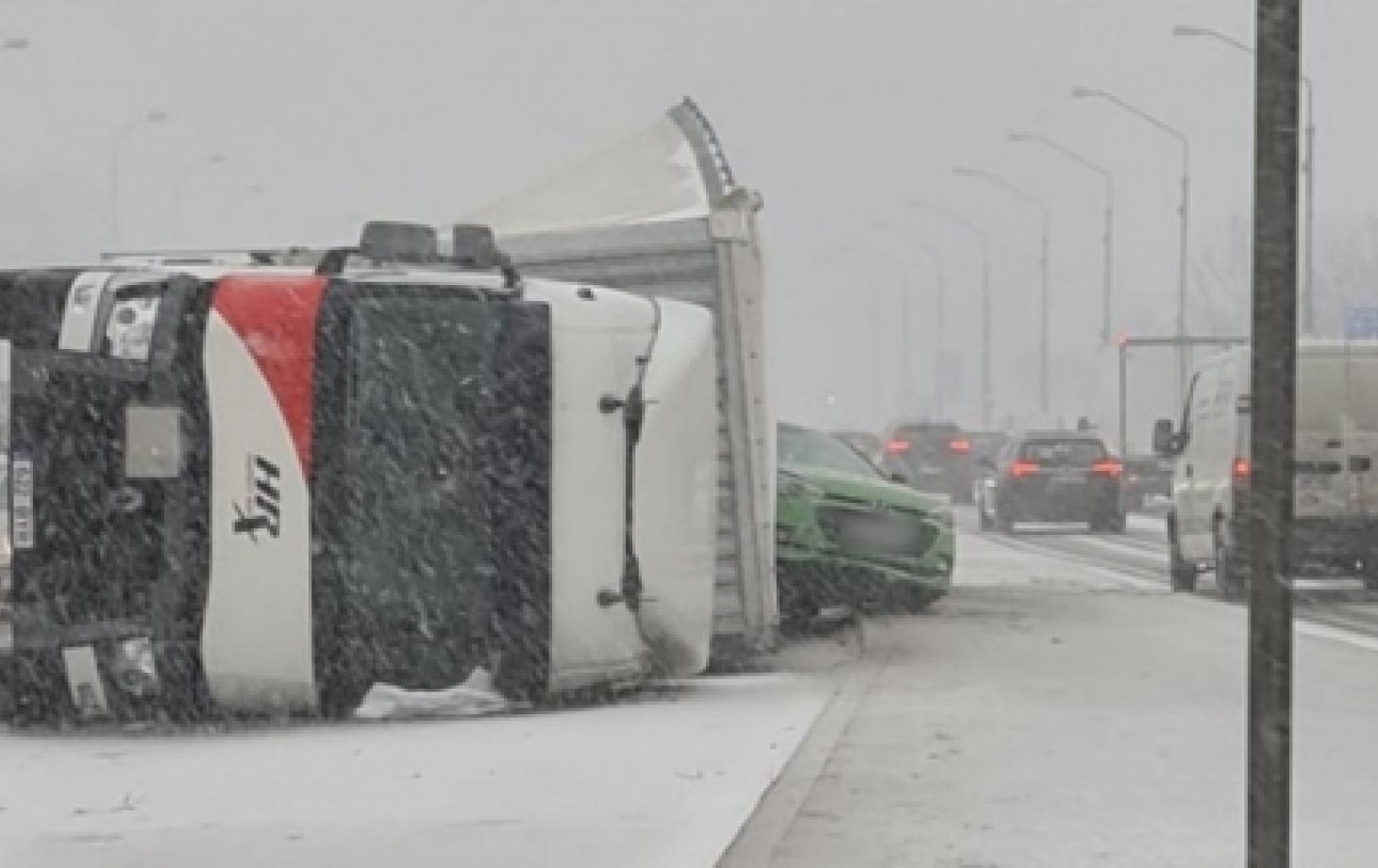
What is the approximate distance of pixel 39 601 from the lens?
12016 mm

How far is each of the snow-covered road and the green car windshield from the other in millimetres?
1156

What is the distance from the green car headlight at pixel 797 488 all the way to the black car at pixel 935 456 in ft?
125

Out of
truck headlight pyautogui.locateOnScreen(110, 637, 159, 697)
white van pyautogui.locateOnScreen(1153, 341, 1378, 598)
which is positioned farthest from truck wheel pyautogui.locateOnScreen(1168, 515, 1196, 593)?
truck headlight pyautogui.locateOnScreen(110, 637, 159, 697)

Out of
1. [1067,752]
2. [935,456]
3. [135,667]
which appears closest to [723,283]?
[1067,752]

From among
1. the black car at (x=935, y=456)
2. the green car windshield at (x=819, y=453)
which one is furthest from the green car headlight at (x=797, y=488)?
the black car at (x=935, y=456)

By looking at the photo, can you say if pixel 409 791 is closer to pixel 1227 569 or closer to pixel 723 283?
pixel 723 283

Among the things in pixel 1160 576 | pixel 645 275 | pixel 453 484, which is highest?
pixel 645 275

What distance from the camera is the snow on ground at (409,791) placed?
905 cm

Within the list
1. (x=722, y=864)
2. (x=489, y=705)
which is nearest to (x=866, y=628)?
(x=489, y=705)

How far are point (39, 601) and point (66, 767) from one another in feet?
3.29

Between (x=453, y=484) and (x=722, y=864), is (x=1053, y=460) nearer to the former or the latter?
(x=453, y=484)

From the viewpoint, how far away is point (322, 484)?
1207cm

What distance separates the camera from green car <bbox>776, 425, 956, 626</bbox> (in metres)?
17.1

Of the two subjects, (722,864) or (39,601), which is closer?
(722,864)
